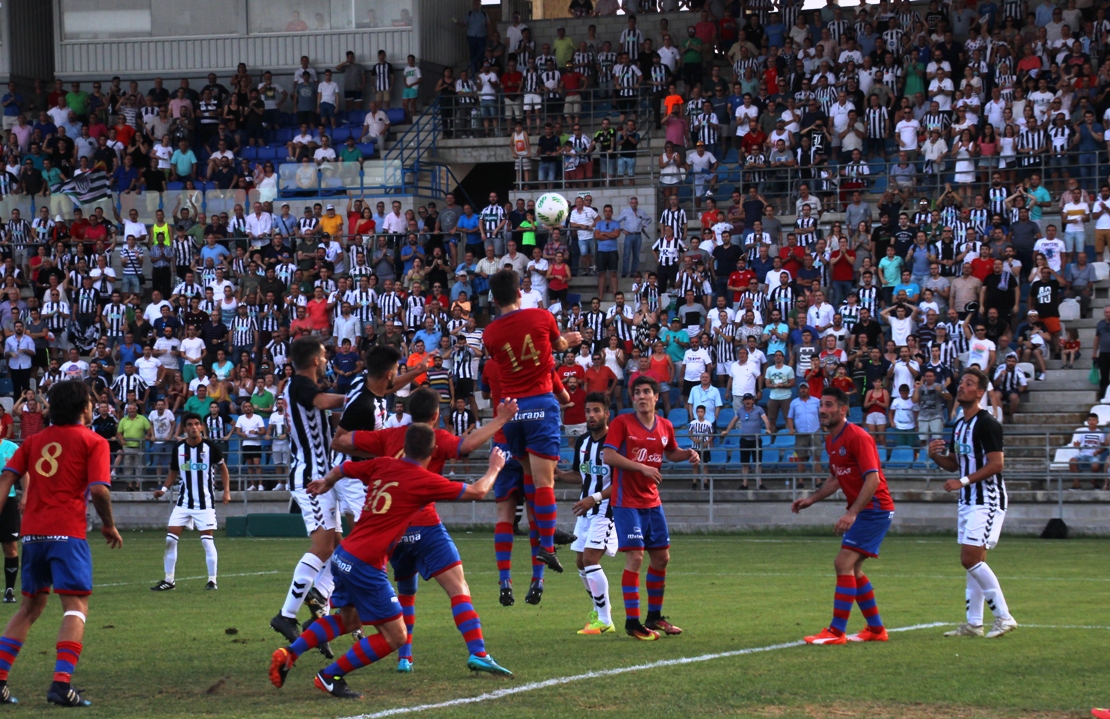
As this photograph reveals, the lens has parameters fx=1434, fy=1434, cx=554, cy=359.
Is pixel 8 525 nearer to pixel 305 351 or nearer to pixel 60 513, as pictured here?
pixel 305 351

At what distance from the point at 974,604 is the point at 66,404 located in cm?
756

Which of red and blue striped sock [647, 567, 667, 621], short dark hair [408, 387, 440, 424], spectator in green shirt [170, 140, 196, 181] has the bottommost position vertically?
red and blue striped sock [647, 567, 667, 621]

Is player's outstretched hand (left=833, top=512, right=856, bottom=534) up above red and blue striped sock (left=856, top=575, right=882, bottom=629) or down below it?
above

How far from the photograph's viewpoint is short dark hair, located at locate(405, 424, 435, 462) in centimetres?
962

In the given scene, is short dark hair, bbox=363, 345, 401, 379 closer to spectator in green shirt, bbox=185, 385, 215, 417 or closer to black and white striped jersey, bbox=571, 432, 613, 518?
black and white striped jersey, bbox=571, 432, 613, 518

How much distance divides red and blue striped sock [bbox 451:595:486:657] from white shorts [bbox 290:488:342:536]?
2335 mm

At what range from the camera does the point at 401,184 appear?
35.2 m

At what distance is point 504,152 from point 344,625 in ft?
89.8

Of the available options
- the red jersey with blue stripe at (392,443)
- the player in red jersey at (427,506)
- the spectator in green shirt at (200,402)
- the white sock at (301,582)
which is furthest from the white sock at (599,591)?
the spectator in green shirt at (200,402)

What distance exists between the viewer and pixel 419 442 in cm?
962

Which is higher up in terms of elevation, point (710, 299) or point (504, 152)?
point (504, 152)

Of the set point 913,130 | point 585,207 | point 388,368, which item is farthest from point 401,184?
point 388,368

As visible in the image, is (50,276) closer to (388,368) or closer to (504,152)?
(504,152)

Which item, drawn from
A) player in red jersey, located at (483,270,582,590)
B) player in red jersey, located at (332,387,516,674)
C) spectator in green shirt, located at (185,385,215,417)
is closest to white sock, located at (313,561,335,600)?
player in red jersey, located at (332,387,516,674)
